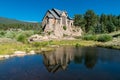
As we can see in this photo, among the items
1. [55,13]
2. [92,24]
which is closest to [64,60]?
[55,13]

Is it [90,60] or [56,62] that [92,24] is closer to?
[90,60]

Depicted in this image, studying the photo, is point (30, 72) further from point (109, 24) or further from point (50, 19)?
point (109, 24)

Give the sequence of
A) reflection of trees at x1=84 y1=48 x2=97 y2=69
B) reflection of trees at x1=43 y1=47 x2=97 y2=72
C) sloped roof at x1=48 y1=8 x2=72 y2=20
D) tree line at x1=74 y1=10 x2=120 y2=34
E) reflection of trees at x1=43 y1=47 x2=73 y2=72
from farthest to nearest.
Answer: tree line at x1=74 y1=10 x2=120 y2=34, sloped roof at x1=48 y1=8 x2=72 y2=20, reflection of trees at x1=84 y1=48 x2=97 y2=69, reflection of trees at x1=43 y1=47 x2=97 y2=72, reflection of trees at x1=43 y1=47 x2=73 y2=72

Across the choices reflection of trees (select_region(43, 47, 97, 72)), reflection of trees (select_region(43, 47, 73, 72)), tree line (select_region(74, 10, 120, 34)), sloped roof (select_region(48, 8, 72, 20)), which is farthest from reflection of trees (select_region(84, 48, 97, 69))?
tree line (select_region(74, 10, 120, 34))

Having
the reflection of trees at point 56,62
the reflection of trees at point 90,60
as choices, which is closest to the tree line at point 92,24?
the reflection of trees at point 90,60

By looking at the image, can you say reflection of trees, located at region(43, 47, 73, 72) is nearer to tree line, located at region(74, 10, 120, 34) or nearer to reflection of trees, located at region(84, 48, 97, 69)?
reflection of trees, located at region(84, 48, 97, 69)

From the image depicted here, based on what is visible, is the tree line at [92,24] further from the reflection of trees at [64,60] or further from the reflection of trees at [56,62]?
the reflection of trees at [56,62]

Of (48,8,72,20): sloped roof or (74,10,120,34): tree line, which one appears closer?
(48,8,72,20): sloped roof

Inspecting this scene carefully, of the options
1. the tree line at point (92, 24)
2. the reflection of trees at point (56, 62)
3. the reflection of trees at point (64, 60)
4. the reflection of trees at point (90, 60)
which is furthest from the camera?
the tree line at point (92, 24)

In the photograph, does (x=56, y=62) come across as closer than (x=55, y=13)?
Yes

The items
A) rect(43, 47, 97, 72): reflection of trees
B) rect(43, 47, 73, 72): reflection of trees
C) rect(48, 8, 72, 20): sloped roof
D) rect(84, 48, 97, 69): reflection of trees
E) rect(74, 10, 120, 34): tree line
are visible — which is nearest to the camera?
rect(43, 47, 73, 72): reflection of trees

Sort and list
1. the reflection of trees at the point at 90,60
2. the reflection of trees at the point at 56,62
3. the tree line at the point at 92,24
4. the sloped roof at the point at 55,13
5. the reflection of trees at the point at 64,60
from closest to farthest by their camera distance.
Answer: the reflection of trees at the point at 56,62
the reflection of trees at the point at 64,60
the reflection of trees at the point at 90,60
the sloped roof at the point at 55,13
the tree line at the point at 92,24

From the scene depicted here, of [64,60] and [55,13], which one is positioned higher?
[55,13]

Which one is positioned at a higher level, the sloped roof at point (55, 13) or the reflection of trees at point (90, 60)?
the sloped roof at point (55, 13)
